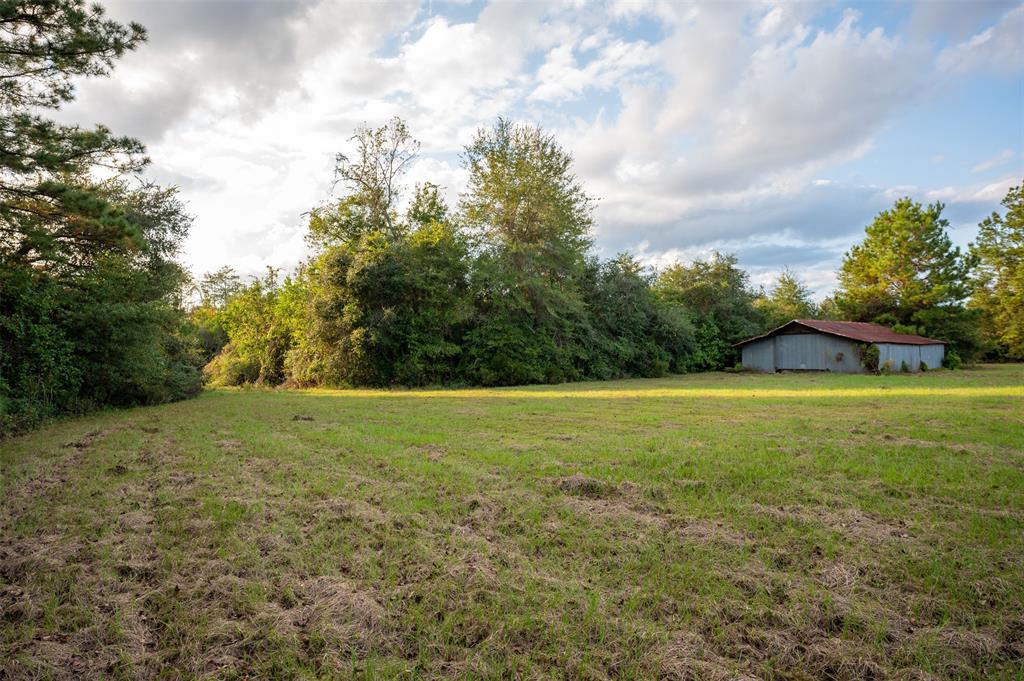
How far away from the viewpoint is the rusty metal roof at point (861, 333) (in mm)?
30312

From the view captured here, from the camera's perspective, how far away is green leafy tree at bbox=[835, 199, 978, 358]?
3544 centimetres

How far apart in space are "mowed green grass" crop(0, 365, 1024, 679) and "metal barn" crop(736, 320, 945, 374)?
88.1 feet

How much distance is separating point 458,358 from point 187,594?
21.9m

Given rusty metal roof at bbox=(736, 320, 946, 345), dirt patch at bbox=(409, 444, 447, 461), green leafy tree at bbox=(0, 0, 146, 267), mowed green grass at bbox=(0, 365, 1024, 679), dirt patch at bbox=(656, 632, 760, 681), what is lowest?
dirt patch at bbox=(656, 632, 760, 681)

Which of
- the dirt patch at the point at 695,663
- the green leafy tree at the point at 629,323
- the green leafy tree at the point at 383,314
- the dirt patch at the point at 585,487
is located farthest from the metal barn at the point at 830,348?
the dirt patch at the point at 695,663

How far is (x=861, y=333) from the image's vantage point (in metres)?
31.4

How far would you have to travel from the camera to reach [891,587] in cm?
318

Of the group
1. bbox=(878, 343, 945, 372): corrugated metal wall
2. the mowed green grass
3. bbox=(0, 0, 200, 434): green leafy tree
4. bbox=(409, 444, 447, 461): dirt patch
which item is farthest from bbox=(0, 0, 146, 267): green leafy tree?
bbox=(878, 343, 945, 372): corrugated metal wall

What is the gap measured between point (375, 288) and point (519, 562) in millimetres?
20564

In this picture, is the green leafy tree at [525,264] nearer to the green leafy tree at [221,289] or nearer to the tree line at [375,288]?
the tree line at [375,288]

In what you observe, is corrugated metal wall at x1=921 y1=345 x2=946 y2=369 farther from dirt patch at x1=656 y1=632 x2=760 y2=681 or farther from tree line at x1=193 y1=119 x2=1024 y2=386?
dirt patch at x1=656 y1=632 x2=760 y2=681

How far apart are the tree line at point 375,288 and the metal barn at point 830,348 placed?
2.40 m

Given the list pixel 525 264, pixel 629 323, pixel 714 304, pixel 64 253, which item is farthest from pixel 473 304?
pixel 714 304

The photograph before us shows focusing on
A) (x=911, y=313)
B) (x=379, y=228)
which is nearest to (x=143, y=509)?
(x=379, y=228)
